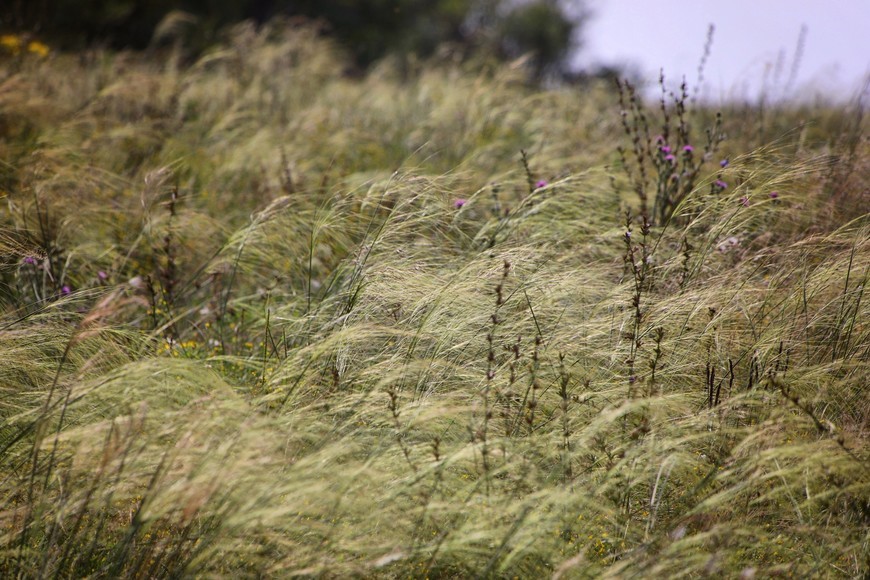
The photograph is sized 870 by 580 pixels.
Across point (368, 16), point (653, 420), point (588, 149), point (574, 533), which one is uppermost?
point (368, 16)

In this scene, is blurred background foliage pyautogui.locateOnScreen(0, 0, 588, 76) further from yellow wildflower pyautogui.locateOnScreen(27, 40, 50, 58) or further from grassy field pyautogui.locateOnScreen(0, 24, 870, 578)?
grassy field pyautogui.locateOnScreen(0, 24, 870, 578)

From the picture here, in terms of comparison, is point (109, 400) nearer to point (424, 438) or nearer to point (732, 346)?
point (424, 438)

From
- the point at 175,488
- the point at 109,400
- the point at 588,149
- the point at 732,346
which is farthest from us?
the point at 588,149

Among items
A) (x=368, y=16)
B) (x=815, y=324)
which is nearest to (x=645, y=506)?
(x=815, y=324)

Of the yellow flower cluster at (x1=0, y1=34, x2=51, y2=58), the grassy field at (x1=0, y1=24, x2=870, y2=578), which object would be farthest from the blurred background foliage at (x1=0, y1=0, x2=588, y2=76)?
the grassy field at (x1=0, y1=24, x2=870, y2=578)

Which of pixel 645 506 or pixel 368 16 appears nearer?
pixel 645 506

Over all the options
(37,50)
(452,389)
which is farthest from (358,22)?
(452,389)

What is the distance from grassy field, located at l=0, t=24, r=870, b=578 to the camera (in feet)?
5.91

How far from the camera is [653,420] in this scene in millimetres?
1988

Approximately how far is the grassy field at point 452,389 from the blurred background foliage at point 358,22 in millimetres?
5423

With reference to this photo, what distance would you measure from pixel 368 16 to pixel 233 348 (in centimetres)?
1832

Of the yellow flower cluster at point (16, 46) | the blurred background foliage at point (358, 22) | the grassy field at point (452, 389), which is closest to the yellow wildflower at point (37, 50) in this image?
the yellow flower cluster at point (16, 46)

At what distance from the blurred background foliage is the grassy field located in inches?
214

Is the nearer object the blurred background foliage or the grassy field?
the grassy field
